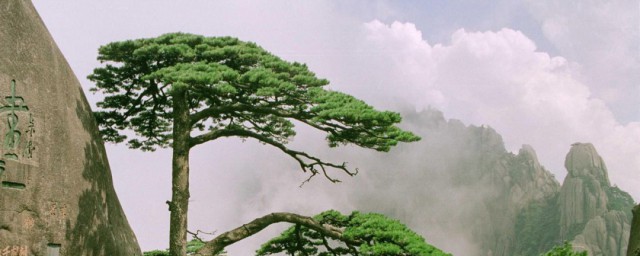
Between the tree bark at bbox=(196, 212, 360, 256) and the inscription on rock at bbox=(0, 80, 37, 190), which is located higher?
the inscription on rock at bbox=(0, 80, 37, 190)

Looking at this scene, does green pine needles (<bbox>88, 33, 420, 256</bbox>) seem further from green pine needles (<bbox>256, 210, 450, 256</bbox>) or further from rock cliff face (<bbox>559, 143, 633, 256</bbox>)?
rock cliff face (<bbox>559, 143, 633, 256</bbox>)

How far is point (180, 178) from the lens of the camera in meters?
11.6

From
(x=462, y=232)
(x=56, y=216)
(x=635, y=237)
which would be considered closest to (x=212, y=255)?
(x=56, y=216)

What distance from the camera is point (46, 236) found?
9.35 meters

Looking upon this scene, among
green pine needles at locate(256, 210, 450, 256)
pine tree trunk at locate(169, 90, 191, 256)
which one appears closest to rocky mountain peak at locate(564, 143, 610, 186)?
green pine needles at locate(256, 210, 450, 256)

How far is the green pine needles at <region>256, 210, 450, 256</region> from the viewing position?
1013cm

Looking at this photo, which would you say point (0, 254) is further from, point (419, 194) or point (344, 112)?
point (419, 194)

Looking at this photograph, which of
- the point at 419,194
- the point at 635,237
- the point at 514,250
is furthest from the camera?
the point at 419,194

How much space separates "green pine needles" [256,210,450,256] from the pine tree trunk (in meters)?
2.17

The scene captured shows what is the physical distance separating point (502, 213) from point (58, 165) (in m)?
63.3

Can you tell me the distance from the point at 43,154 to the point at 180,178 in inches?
110

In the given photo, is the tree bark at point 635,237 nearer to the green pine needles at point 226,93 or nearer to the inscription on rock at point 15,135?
the green pine needles at point 226,93

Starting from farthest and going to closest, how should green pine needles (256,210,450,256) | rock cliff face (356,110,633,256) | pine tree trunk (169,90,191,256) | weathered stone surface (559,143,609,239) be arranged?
1. rock cliff face (356,110,633,256)
2. weathered stone surface (559,143,609,239)
3. pine tree trunk (169,90,191,256)
4. green pine needles (256,210,450,256)

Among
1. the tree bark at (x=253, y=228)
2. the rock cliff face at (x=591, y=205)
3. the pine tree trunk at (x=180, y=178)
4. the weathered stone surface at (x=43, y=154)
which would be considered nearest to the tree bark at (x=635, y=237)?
the tree bark at (x=253, y=228)
